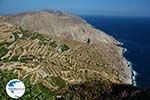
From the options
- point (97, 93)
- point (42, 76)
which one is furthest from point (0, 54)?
point (97, 93)

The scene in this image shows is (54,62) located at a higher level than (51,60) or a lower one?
lower

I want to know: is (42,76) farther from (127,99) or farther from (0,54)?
(127,99)

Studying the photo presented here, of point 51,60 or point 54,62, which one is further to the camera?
point 51,60

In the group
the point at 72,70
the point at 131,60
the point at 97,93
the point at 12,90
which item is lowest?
the point at 131,60

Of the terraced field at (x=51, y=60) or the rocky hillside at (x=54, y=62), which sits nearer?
the rocky hillside at (x=54, y=62)

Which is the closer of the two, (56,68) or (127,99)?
(127,99)

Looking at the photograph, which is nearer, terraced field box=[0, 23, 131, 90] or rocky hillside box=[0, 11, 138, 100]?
rocky hillside box=[0, 11, 138, 100]

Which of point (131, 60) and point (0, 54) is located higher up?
point (0, 54)

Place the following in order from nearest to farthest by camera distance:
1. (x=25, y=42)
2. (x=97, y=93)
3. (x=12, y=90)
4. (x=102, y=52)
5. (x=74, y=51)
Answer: (x=12, y=90), (x=97, y=93), (x=25, y=42), (x=74, y=51), (x=102, y=52)
